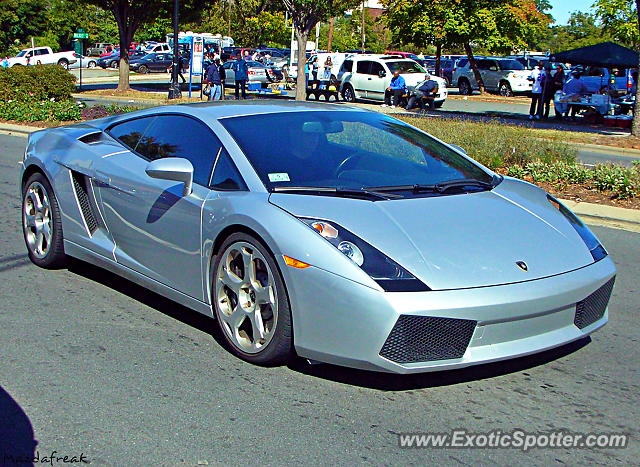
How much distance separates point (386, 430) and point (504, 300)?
0.84 meters

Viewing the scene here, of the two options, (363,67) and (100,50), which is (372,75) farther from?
(100,50)

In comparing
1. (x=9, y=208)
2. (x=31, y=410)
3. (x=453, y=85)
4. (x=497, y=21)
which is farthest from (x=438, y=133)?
(x=453, y=85)

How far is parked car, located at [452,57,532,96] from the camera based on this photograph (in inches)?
1567

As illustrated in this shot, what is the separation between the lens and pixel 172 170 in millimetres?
4816

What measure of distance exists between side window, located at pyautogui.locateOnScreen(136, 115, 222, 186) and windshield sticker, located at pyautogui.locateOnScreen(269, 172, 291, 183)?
457mm

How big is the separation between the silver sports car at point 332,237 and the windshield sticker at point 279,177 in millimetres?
13

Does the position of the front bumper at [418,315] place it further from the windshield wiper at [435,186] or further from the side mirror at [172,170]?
the side mirror at [172,170]

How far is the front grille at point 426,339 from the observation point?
153 inches

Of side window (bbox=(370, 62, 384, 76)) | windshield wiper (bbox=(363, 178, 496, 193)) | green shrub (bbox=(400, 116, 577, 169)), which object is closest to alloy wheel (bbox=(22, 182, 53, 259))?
windshield wiper (bbox=(363, 178, 496, 193))

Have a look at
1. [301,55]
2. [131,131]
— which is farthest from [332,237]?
[301,55]

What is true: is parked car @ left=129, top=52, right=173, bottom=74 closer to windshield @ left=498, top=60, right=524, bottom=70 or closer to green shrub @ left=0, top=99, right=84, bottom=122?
windshield @ left=498, top=60, right=524, bottom=70

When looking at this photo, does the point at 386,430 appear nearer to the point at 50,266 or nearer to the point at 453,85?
the point at 50,266

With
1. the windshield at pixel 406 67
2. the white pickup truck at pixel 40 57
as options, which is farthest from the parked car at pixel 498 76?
the white pickup truck at pixel 40 57

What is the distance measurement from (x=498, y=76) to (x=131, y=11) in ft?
58.6
